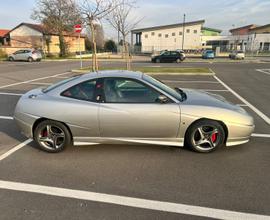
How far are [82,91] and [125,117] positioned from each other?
87 centimetres

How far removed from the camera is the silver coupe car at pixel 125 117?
3.79m

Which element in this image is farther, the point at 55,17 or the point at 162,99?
the point at 55,17

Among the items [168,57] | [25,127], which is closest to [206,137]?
[25,127]

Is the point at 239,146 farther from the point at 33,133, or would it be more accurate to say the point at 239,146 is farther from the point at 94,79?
the point at 33,133

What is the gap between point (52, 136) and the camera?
404 cm

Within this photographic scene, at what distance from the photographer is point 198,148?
397cm

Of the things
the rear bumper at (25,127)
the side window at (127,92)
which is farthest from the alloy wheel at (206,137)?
the rear bumper at (25,127)

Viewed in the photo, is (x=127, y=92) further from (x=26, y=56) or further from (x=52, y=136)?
(x=26, y=56)

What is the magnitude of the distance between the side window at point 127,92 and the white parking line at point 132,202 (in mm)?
1533

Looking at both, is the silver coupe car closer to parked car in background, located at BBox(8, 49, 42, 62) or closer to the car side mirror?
the car side mirror

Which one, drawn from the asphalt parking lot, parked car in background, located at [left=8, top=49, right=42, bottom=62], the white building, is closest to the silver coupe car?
the asphalt parking lot

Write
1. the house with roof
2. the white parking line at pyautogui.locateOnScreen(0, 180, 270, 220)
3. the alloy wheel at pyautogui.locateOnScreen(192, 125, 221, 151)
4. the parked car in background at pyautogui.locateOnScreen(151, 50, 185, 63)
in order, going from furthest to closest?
the house with roof < the parked car in background at pyautogui.locateOnScreen(151, 50, 185, 63) < the alloy wheel at pyautogui.locateOnScreen(192, 125, 221, 151) < the white parking line at pyautogui.locateOnScreen(0, 180, 270, 220)

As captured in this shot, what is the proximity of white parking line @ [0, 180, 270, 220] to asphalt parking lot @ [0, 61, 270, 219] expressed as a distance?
0.03 feet

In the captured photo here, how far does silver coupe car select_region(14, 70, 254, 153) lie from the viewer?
3.79 meters
